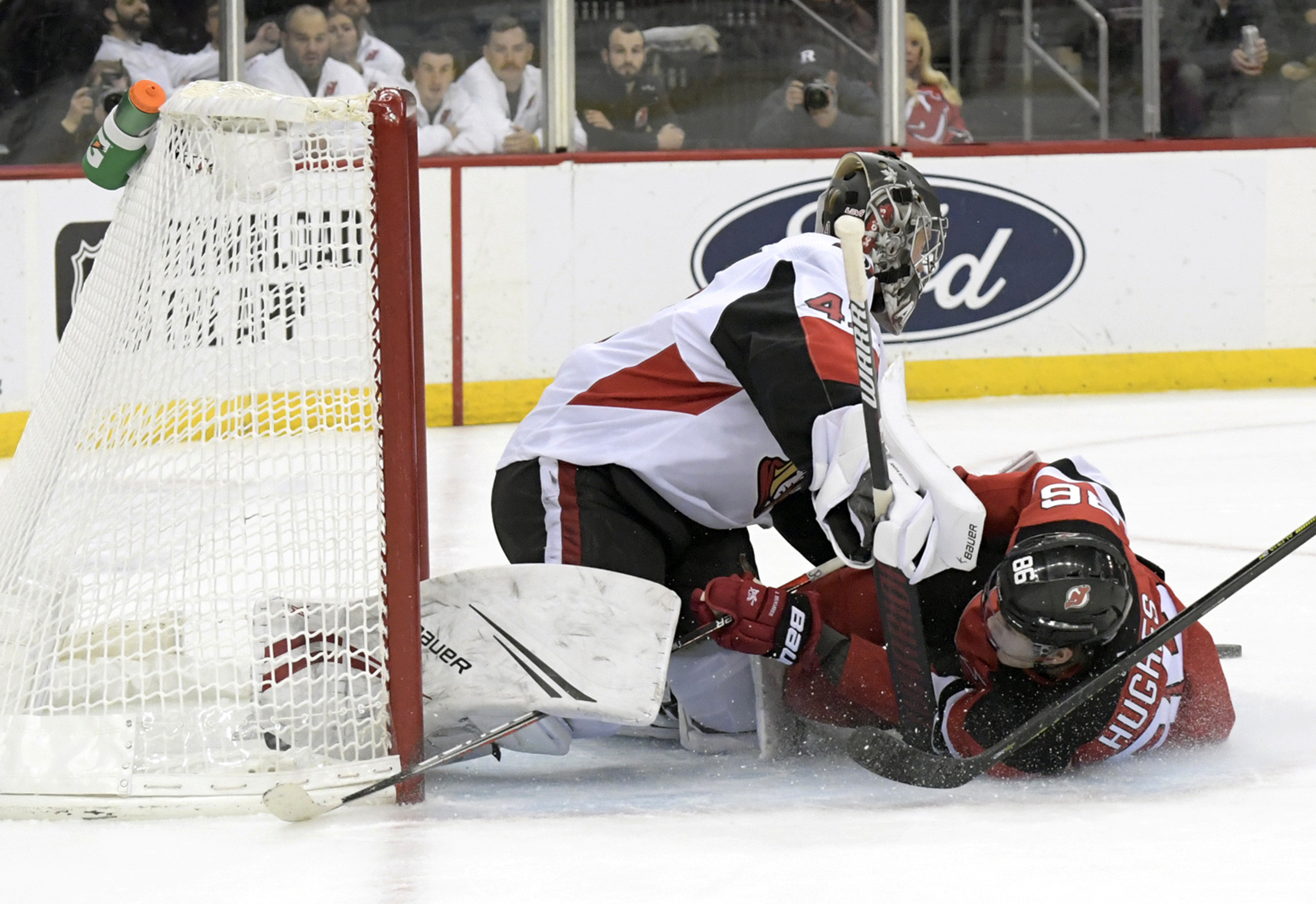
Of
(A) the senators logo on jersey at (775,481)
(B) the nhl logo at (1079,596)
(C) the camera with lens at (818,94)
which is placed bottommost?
(B) the nhl logo at (1079,596)

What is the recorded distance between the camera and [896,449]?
1.91 metres

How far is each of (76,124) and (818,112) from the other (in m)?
2.51

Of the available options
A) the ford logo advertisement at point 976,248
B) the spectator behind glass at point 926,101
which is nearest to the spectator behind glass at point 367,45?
the ford logo advertisement at point 976,248

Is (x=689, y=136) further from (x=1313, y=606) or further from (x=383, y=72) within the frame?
(x=1313, y=606)

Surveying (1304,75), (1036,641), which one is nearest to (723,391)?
(1036,641)

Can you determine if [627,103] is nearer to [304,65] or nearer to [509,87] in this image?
[509,87]

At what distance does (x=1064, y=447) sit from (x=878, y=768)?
310cm

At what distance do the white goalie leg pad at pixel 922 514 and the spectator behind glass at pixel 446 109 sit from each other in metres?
3.89

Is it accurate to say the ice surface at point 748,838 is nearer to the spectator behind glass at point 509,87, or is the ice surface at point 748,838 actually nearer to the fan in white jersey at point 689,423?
the fan in white jersey at point 689,423

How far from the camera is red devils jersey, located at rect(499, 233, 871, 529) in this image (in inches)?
77.7

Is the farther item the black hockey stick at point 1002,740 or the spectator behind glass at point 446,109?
the spectator behind glass at point 446,109

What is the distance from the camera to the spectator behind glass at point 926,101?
591cm

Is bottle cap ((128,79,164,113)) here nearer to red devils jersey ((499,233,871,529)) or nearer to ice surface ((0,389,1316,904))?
red devils jersey ((499,233,871,529))

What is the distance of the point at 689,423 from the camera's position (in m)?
2.20
